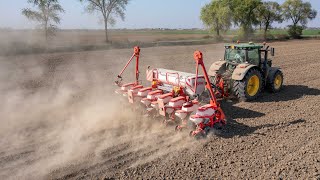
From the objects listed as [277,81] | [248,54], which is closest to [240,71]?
[248,54]

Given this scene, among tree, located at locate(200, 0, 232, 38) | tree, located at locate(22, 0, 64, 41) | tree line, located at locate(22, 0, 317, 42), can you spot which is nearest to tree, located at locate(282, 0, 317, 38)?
tree line, located at locate(22, 0, 317, 42)

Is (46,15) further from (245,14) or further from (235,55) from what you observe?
(245,14)

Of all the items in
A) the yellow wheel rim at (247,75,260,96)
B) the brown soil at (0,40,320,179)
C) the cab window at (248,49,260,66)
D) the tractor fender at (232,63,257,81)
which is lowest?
the brown soil at (0,40,320,179)

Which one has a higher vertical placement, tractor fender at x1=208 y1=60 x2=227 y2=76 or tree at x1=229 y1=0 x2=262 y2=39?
tree at x1=229 y1=0 x2=262 y2=39

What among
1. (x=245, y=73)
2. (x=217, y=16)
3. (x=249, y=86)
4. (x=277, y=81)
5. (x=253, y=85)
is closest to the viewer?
(x=245, y=73)

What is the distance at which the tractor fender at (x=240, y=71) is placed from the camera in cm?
881

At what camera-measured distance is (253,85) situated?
30.8 ft

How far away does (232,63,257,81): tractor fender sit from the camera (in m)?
8.81

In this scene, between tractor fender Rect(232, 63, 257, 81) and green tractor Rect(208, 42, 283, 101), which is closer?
tractor fender Rect(232, 63, 257, 81)

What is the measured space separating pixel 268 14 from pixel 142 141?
4981cm

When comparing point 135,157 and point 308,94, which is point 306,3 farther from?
point 135,157

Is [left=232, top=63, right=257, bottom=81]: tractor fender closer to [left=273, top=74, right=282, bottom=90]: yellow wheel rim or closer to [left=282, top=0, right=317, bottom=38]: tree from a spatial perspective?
[left=273, top=74, right=282, bottom=90]: yellow wheel rim

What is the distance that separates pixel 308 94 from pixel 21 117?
8607 mm

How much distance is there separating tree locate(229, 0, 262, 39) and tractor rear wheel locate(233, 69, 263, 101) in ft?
123
